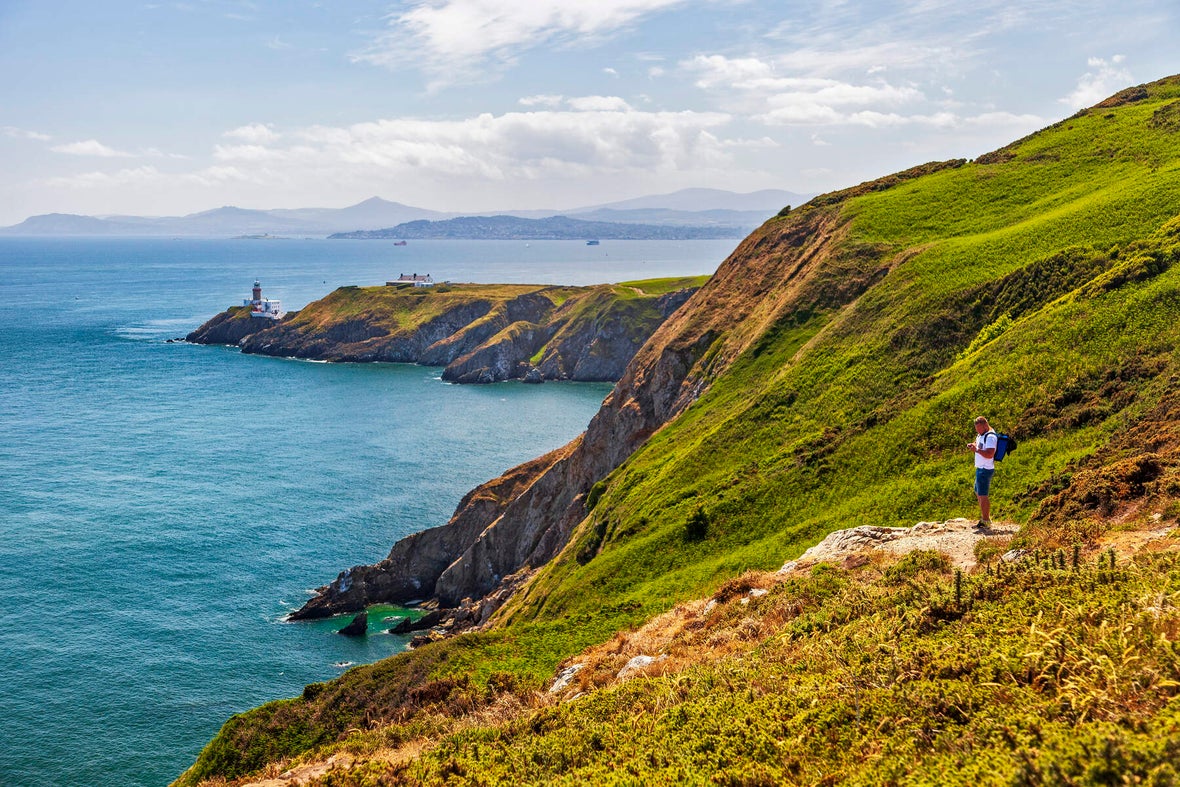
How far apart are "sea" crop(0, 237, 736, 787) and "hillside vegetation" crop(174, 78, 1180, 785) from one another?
22.8 metres

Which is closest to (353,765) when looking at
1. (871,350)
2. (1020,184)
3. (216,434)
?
(871,350)

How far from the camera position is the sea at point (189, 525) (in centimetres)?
4825

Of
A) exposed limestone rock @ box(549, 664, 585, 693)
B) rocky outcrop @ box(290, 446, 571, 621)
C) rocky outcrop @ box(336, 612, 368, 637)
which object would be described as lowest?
rocky outcrop @ box(336, 612, 368, 637)

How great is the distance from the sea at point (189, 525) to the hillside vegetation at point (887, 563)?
22.8m

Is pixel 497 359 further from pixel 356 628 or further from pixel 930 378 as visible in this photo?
pixel 930 378

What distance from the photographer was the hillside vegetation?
10.4 metres

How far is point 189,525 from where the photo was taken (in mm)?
76625

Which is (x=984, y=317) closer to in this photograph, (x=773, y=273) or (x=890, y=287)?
(x=890, y=287)

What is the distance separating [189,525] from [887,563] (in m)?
75.4

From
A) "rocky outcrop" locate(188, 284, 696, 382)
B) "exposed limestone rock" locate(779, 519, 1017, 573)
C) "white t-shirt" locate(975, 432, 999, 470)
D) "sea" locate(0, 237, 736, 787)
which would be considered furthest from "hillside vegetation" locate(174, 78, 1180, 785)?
"rocky outcrop" locate(188, 284, 696, 382)

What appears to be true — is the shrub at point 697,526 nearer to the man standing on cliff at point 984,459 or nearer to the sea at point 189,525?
the man standing on cliff at point 984,459

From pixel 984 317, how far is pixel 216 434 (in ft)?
344

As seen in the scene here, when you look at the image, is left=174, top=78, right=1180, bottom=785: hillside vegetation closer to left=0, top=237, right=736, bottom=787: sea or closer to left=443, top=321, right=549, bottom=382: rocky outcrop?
left=0, top=237, right=736, bottom=787: sea

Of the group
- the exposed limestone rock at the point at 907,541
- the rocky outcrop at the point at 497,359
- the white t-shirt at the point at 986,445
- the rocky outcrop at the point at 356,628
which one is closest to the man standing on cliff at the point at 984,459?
the white t-shirt at the point at 986,445
